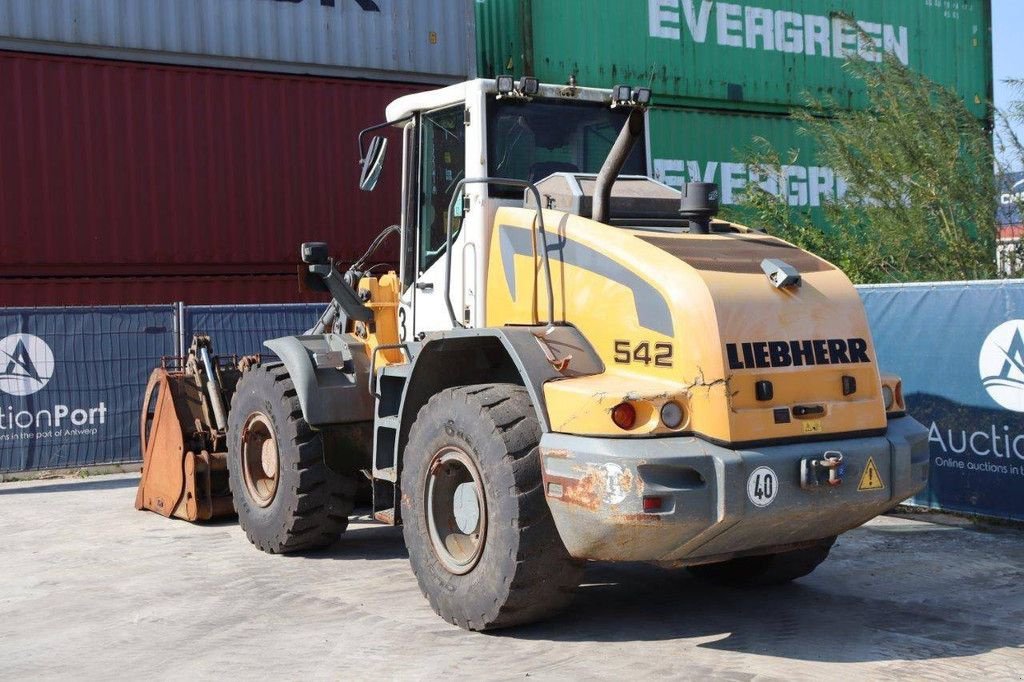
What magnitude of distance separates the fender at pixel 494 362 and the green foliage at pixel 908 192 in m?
6.56

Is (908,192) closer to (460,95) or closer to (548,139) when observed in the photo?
(548,139)

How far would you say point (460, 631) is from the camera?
5590mm

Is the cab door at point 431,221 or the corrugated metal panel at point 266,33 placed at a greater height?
the corrugated metal panel at point 266,33

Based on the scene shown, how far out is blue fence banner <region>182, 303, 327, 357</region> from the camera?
12414 millimetres

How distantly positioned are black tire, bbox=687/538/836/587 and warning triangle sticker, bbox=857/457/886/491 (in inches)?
39.3

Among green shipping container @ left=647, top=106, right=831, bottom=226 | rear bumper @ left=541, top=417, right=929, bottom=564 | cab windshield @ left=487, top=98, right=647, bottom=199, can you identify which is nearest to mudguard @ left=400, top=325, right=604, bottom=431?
rear bumper @ left=541, top=417, right=929, bottom=564

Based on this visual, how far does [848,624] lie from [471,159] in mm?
3000

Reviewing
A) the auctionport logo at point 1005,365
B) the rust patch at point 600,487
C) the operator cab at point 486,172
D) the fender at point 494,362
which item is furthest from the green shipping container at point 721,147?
the rust patch at point 600,487

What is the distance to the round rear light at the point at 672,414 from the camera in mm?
5008

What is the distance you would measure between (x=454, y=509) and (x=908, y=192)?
288 inches

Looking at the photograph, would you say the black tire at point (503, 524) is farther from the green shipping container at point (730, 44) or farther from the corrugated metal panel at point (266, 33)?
the green shipping container at point (730, 44)

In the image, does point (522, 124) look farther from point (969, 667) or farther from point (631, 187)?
point (969, 667)

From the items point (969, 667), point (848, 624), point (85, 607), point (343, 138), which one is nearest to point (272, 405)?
point (85, 607)

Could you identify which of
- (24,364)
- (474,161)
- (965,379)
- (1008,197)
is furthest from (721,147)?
(474,161)
